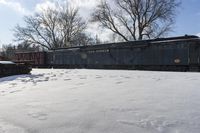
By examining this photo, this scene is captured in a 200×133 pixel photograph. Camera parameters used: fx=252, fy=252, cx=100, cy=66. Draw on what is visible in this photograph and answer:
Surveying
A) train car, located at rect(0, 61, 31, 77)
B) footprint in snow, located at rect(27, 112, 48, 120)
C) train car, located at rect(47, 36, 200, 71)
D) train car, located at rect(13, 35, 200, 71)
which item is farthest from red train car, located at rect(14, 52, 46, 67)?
footprint in snow, located at rect(27, 112, 48, 120)

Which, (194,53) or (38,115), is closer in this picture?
(38,115)

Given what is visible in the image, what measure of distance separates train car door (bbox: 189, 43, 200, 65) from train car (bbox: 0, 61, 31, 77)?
11.6 meters

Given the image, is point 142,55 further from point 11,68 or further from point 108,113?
point 108,113

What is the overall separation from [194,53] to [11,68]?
41.7 ft

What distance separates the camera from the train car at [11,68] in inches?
600

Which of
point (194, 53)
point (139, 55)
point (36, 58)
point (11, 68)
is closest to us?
point (11, 68)

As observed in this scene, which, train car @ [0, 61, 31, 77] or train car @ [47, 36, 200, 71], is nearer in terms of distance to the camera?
train car @ [0, 61, 31, 77]

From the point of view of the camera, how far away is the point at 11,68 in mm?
15828

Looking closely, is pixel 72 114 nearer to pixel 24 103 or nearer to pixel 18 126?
pixel 18 126

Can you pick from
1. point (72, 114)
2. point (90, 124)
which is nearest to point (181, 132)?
point (90, 124)

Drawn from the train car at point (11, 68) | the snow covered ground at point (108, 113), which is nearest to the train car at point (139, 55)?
the train car at point (11, 68)

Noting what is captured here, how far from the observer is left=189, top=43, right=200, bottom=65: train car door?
1811 cm

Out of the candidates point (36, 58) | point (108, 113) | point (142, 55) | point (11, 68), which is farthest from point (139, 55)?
point (108, 113)

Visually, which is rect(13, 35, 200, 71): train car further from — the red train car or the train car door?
the red train car
